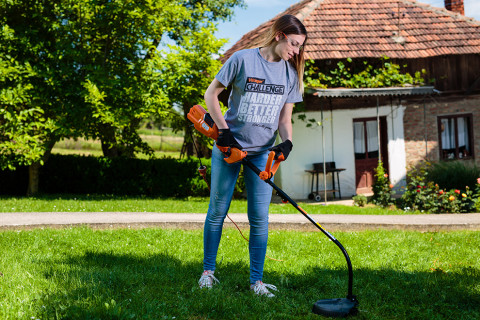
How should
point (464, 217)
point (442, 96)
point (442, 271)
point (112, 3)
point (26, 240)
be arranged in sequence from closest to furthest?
1. point (442, 271)
2. point (26, 240)
3. point (464, 217)
4. point (112, 3)
5. point (442, 96)

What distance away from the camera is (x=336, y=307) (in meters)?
3.40

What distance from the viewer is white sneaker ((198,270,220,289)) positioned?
3.86 metres

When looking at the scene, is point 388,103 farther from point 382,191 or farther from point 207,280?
point 207,280

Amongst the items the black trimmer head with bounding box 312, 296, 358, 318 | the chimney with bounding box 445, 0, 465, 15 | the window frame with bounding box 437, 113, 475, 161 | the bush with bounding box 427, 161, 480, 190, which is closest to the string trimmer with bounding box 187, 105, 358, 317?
the black trimmer head with bounding box 312, 296, 358, 318

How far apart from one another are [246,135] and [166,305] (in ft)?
4.42

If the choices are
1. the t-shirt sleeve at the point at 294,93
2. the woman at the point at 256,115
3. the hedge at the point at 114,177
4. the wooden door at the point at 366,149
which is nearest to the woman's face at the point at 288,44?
the woman at the point at 256,115

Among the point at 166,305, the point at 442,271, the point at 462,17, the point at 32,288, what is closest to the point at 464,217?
the point at 442,271

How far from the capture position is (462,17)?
1549 centimetres

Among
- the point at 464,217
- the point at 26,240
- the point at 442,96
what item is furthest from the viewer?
the point at 442,96

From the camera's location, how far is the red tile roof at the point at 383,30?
13500 millimetres

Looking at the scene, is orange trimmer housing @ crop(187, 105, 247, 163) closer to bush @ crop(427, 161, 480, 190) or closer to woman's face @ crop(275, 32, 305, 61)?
woman's face @ crop(275, 32, 305, 61)

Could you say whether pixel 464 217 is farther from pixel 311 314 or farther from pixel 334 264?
pixel 311 314

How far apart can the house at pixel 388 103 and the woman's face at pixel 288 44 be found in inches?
375

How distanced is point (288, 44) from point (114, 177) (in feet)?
35.0
